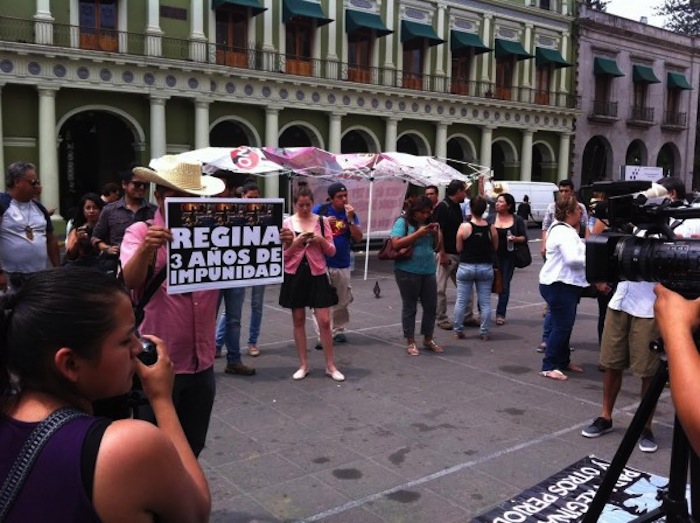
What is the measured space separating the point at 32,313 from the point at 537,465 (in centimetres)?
354

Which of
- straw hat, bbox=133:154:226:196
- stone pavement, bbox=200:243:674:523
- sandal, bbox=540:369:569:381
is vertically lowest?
stone pavement, bbox=200:243:674:523

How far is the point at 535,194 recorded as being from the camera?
26969mm

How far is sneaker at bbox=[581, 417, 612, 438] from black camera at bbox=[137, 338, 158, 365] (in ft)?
12.4

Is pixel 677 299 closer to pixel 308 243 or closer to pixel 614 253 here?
pixel 614 253

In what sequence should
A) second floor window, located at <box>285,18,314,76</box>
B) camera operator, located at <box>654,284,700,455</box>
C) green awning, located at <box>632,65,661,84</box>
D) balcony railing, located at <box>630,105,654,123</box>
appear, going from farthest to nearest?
balcony railing, located at <box>630,105,654,123</box> < green awning, located at <box>632,65,661,84</box> < second floor window, located at <box>285,18,314,76</box> < camera operator, located at <box>654,284,700,455</box>

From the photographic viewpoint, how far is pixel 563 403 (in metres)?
5.46

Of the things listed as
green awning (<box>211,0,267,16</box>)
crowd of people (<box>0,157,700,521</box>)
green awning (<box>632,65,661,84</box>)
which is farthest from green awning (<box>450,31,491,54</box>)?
crowd of people (<box>0,157,700,521</box>)

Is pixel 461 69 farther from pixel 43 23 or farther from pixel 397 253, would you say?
pixel 397 253

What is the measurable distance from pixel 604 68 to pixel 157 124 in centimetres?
2181

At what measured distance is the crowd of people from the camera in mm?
1338

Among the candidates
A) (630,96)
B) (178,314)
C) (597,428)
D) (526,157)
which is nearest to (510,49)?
(526,157)

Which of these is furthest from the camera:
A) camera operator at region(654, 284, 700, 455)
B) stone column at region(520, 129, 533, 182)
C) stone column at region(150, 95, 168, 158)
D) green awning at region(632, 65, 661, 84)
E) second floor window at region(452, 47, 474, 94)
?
green awning at region(632, 65, 661, 84)

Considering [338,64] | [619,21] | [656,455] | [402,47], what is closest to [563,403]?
[656,455]

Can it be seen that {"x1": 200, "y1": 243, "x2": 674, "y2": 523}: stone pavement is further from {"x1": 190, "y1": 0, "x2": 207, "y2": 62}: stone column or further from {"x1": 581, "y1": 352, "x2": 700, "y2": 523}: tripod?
{"x1": 190, "y1": 0, "x2": 207, "y2": 62}: stone column
